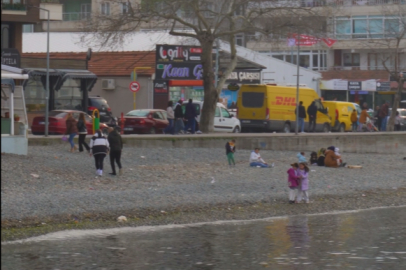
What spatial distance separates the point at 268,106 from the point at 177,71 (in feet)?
23.9

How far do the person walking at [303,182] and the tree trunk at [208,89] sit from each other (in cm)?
1446

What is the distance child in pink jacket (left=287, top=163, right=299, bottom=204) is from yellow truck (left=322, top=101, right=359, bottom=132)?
2513 cm

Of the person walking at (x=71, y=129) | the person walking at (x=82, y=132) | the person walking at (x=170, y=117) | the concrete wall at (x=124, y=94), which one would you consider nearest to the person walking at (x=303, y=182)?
the person walking at (x=82, y=132)

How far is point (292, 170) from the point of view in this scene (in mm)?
17266

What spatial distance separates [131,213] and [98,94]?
32.2 metres

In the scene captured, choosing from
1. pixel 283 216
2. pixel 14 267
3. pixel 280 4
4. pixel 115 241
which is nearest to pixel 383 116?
pixel 280 4

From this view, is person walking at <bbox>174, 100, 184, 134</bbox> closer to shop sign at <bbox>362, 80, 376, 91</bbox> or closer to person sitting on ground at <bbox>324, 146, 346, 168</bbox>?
person sitting on ground at <bbox>324, 146, 346, 168</bbox>

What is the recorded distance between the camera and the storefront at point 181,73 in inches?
1661

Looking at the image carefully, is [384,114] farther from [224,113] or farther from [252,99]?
[224,113]

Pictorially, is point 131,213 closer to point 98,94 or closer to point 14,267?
point 14,267

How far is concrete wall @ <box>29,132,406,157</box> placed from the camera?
29328 millimetres

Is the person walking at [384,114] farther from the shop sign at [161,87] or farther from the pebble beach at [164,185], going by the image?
the pebble beach at [164,185]

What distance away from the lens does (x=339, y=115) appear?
4312 centimetres

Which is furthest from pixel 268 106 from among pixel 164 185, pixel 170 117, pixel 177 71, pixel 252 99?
pixel 164 185
